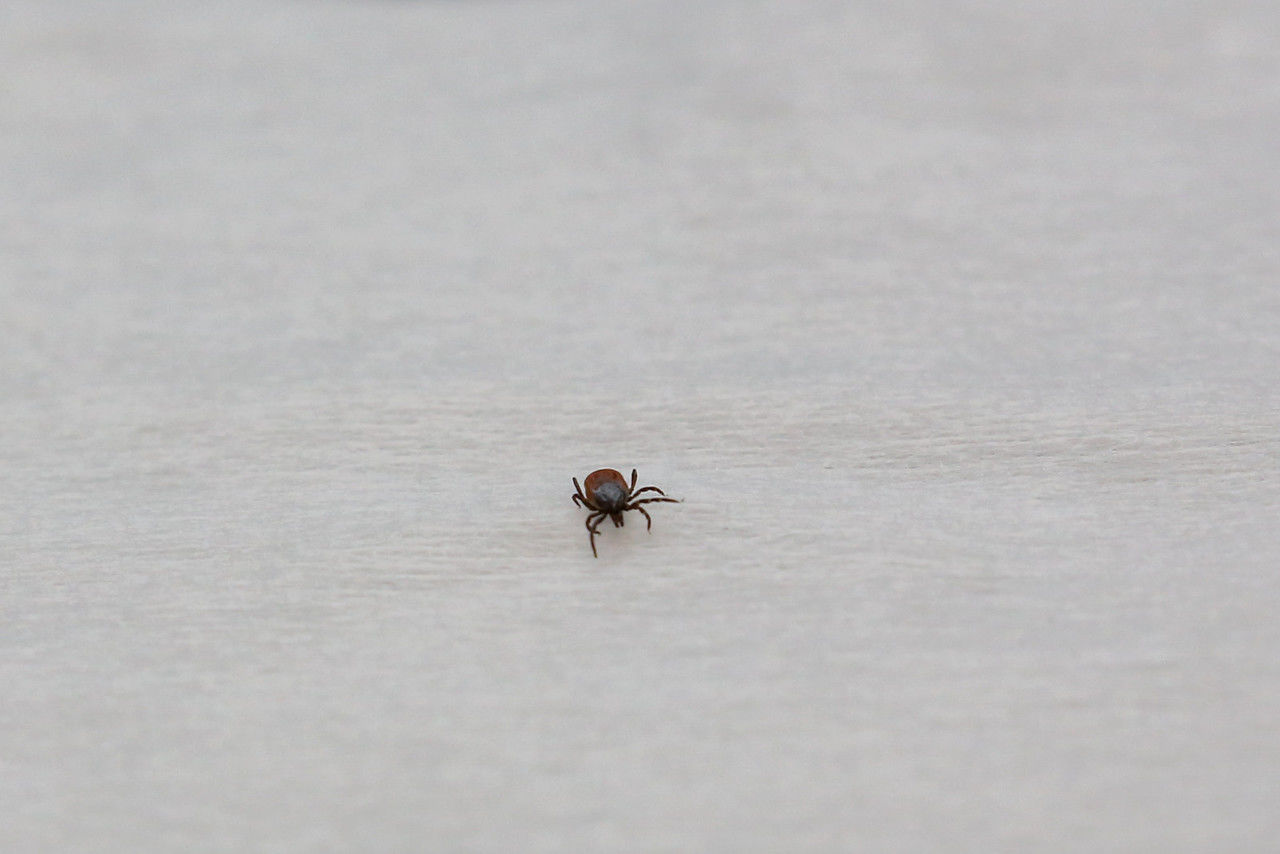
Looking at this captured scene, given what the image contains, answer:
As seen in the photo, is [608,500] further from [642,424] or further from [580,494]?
[642,424]

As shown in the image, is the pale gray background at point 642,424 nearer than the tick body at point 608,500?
Yes

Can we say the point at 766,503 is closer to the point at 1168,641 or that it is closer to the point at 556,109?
the point at 1168,641

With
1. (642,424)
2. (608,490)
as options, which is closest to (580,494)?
(608,490)

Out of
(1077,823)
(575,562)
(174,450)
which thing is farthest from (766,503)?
(174,450)

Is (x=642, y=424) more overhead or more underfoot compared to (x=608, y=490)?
more overhead
